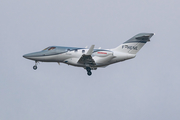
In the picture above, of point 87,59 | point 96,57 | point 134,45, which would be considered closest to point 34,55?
point 87,59

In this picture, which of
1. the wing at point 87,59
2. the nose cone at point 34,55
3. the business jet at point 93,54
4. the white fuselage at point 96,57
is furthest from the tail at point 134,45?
the nose cone at point 34,55

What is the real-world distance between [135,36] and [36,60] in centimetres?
1528

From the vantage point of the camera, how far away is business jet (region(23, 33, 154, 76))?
42.0 meters

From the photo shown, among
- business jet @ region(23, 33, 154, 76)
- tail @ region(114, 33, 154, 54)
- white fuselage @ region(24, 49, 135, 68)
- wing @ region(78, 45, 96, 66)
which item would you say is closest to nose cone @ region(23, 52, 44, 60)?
business jet @ region(23, 33, 154, 76)

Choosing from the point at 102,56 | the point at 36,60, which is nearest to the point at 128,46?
the point at 102,56

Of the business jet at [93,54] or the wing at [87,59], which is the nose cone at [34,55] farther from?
the wing at [87,59]

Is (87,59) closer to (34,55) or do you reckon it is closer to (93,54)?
(93,54)

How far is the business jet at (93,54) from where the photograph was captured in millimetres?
42031

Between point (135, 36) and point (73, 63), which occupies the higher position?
point (135, 36)

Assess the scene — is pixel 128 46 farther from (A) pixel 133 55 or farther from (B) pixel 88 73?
(B) pixel 88 73

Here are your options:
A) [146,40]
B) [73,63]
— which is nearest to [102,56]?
[73,63]

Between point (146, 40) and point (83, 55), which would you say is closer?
point (83, 55)

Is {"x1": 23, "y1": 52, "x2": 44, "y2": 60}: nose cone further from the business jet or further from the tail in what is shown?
the tail

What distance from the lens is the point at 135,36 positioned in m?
44.0
